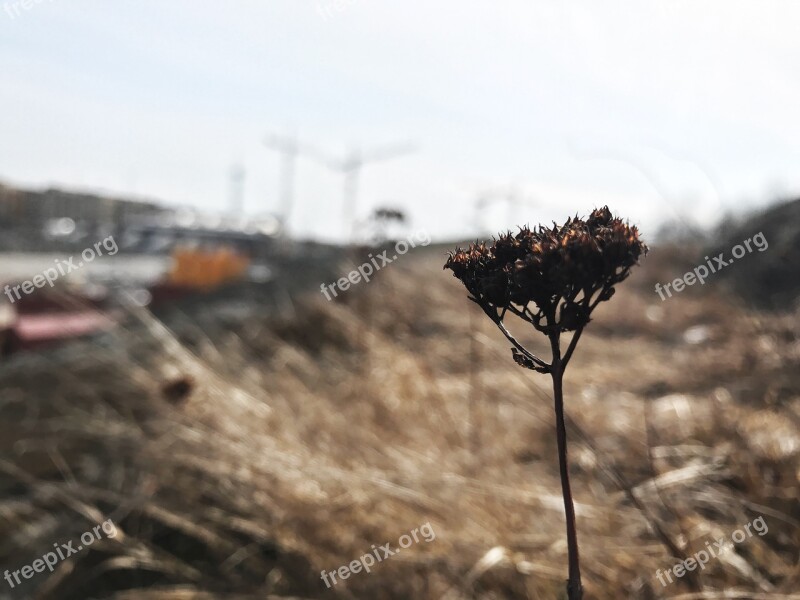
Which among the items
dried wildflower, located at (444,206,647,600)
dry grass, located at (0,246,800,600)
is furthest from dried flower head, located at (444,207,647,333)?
dry grass, located at (0,246,800,600)

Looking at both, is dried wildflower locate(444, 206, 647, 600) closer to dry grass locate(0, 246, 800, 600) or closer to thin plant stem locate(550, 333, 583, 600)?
thin plant stem locate(550, 333, 583, 600)

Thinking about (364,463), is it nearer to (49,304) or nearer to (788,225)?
(49,304)

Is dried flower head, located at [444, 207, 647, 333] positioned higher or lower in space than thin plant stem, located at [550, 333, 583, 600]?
higher

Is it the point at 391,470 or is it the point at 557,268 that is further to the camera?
the point at 391,470

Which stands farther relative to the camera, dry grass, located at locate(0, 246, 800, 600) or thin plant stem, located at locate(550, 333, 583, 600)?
dry grass, located at locate(0, 246, 800, 600)

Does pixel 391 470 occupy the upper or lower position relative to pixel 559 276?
lower

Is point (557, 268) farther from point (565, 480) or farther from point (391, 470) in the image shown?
point (391, 470)

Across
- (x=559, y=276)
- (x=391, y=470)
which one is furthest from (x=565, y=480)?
(x=391, y=470)
